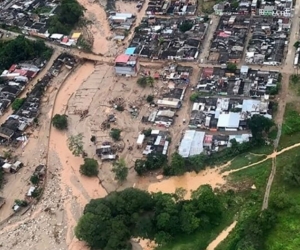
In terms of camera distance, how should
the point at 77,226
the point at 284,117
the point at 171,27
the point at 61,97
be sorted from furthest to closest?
the point at 171,27, the point at 61,97, the point at 284,117, the point at 77,226

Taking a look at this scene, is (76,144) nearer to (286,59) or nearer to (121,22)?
(121,22)

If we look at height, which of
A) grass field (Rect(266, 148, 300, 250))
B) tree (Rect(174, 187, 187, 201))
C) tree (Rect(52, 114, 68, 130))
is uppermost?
tree (Rect(52, 114, 68, 130))

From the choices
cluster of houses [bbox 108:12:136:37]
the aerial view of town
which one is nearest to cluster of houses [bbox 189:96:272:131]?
the aerial view of town

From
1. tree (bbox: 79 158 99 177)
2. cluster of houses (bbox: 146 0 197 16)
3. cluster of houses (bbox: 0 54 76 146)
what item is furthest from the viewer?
cluster of houses (bbox: 146 0 197 16)

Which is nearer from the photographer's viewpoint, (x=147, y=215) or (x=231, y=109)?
(x=147, y=215)

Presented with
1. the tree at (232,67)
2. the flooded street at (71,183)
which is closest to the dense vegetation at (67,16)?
the flooded street at (71,183)

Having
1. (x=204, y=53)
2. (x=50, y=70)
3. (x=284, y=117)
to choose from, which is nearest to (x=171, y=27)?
(x=204, y=53)

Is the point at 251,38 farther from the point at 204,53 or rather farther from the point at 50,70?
the point at 50,70

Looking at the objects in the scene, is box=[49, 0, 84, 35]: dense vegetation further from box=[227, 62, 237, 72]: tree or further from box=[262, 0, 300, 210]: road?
box=[262, 0, 300, 210]: road
